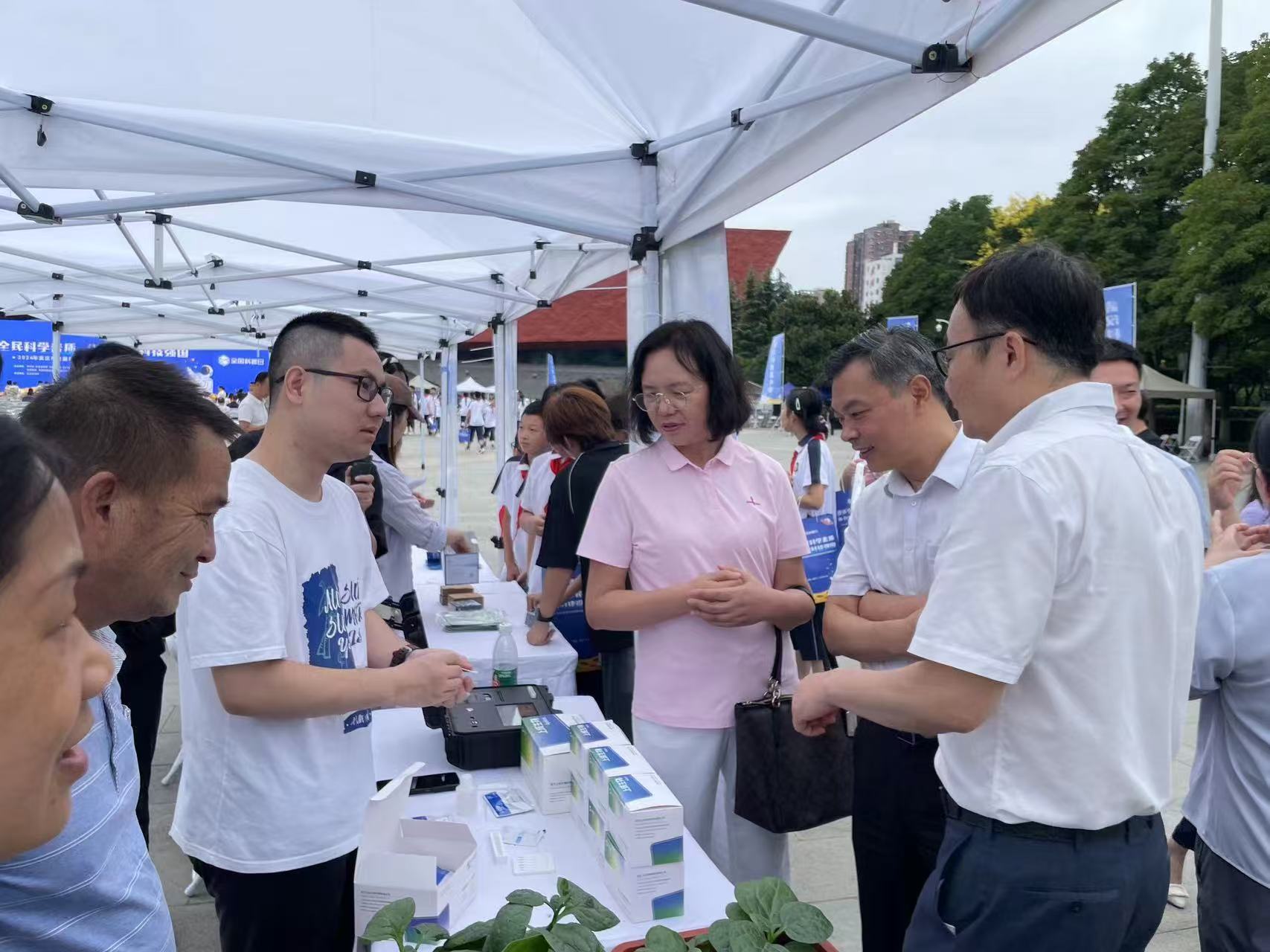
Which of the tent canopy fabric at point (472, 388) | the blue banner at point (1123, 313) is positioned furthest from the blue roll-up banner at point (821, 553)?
the tent canopy fabric at point (472, 388)

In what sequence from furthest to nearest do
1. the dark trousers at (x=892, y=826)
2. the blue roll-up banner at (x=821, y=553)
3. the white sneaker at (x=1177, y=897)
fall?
1. the blue roll-up banner at (x=821, y=553)
2. the white sneaker at (x=1177, y=897)
3. the dark trousers at (x=892, y=826)

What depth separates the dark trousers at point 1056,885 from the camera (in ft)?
4.39

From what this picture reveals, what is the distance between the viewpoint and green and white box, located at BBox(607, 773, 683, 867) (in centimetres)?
154

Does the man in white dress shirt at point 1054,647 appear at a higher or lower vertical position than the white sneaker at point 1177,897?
higher

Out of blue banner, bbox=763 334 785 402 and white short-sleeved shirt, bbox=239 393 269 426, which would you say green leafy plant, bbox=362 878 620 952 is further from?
blue banner, bbox=763 334 785 402

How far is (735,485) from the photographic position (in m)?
2.39

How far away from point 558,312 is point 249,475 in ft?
113

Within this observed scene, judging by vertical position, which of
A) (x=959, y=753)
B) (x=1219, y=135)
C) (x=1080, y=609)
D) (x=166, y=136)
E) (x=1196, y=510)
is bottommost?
(x=959, y=753)

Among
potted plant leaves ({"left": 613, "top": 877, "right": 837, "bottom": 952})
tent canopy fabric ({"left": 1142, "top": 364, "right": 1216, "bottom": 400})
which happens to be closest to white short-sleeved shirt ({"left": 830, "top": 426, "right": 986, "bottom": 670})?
potted plant leaves ({"left": 613, "top": 877, "right": 837, "bottom": 952})

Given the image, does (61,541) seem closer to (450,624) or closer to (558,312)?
(450,624)

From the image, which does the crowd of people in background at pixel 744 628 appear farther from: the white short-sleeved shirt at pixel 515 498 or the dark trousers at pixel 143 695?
the white short-sleeved shirt at pixel 515 498

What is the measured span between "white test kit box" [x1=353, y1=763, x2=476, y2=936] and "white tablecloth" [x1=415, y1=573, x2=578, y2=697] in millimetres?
1342

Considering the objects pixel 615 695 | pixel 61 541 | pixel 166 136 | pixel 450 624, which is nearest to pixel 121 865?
pixel 61 541

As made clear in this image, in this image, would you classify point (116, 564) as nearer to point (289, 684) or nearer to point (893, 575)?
point (289, 684)
